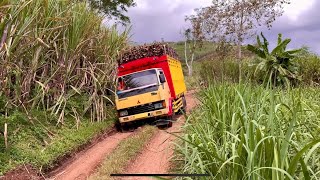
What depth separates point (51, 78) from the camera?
9617 millimetres

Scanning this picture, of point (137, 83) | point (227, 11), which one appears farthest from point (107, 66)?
point (227, 11)

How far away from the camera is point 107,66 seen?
12039 mm

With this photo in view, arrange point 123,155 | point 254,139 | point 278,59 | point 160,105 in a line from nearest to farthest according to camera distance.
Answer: point 254,139 < point 123,155 < point 160,105 < point 278,59

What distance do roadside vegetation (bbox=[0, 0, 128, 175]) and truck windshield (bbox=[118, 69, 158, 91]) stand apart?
0.38 meters

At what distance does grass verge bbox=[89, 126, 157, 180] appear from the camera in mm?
6738

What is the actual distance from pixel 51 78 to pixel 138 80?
316cm

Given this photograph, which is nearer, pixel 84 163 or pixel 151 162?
pixel 151 162

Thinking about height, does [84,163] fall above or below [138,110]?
below

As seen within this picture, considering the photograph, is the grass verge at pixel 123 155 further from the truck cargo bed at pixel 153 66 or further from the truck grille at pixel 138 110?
the truck cargo bed at pixel 153 66

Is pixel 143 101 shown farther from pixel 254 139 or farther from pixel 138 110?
pixel 254 139

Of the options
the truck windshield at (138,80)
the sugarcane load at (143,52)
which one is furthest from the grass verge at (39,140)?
the sugarcane load at (143,52)

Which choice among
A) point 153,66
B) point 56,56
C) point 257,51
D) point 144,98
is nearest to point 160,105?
point 144,98

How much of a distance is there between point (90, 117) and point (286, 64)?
8161mm

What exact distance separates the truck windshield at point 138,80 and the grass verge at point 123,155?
2.08 metres
